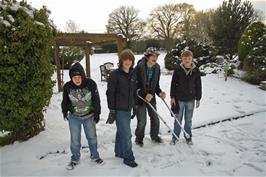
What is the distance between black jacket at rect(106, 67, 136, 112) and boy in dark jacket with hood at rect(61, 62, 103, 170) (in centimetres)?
20

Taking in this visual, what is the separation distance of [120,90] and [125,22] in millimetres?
40576

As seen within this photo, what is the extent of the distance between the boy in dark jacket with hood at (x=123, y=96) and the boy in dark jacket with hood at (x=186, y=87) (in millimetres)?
1044

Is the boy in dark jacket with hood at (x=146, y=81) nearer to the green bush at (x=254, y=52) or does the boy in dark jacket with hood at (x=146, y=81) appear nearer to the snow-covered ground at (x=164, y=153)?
the snow-covered ground at (x=164, y=153)

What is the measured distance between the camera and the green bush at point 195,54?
17141mm

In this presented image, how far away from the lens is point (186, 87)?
485cm

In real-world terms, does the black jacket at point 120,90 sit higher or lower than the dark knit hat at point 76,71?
lower

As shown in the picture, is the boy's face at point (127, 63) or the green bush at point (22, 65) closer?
the boy's face at point (127, 63)

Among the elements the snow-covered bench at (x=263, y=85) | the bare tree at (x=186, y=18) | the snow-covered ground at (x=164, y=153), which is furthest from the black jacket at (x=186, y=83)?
the bare tree at (x=186, y=18)

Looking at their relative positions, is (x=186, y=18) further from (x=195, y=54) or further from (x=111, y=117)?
(x=111, y=117)

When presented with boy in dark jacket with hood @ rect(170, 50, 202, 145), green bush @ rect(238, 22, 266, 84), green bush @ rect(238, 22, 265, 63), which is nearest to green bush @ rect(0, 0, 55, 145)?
boy in dark jacket with hood @ rect(170, 50, 202, 145)

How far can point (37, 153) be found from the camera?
4.64 m

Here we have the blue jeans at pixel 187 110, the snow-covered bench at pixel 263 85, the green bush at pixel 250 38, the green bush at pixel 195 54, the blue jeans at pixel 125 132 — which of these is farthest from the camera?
the green bush at pixel 195 54

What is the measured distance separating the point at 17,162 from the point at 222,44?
56.2 ft

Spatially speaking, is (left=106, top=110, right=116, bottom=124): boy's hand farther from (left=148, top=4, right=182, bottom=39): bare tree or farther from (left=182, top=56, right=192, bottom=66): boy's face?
(left=148, top=4, right=182, bottom=39): bare tree
